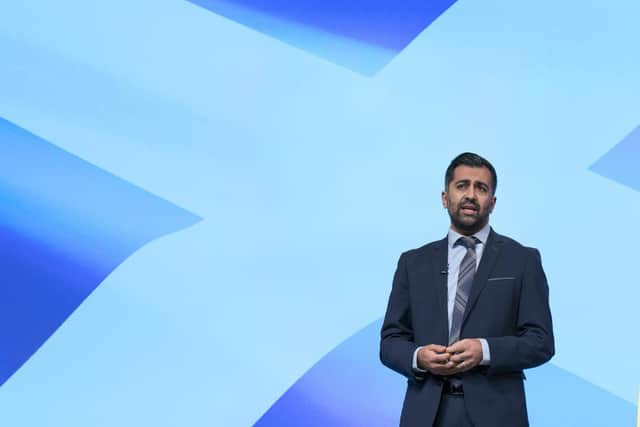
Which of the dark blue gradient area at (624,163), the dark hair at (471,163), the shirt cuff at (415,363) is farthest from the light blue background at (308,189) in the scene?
the shirt cuff at (415,363)

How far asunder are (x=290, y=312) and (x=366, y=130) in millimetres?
821

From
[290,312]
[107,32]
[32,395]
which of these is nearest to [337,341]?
[290,312]

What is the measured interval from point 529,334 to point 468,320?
0.53 feet

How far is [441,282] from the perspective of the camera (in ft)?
8.51

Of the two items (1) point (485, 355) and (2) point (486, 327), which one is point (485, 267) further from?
(1) point (485, 355)

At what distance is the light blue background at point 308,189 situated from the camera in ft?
12.5

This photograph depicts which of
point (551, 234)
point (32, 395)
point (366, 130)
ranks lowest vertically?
point (32, 395)

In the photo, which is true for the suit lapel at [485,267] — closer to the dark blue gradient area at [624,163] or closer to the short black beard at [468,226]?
the short black beard at [468,226]

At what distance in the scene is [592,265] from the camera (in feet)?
Result: 12.3

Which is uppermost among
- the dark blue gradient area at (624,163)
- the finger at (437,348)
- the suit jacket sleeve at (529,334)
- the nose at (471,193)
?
the dark blue gradient area at (624,163)

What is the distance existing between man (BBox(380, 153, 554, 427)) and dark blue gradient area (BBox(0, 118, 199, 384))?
5.19 ft

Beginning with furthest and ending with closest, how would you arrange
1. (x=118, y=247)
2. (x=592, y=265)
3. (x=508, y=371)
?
(x=118, y=247), (x=592, y=265), (x=508, y=371)

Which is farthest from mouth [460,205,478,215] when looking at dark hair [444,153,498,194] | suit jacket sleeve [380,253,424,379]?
suit jacket sleeve [380,253,424,379]

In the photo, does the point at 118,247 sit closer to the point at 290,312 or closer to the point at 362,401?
the point at 290,312
